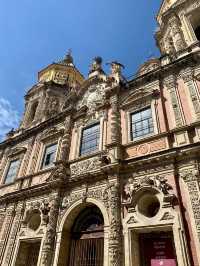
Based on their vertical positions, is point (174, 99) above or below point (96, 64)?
below

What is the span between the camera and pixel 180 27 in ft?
44.3

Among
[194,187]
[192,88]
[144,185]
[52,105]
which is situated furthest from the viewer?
[52,105]

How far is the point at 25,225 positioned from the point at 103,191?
4.44 metres

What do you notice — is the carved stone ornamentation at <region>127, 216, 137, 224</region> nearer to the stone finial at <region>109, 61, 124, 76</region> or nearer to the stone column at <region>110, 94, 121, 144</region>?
the stone column at <region>110, 94, 121, 144</region>

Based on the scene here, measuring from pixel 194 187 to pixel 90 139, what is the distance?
582cm

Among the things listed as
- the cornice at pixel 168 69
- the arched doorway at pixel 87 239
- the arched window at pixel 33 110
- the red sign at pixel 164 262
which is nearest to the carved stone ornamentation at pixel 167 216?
the red sign at pixel 164 262

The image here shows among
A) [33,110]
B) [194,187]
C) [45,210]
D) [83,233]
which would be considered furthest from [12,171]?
[194,187]

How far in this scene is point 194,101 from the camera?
921 cm

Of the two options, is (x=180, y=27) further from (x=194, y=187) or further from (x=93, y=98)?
(x=194, y=187)

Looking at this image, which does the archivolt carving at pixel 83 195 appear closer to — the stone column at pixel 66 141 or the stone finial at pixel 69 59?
the stone column at pixel 66 141

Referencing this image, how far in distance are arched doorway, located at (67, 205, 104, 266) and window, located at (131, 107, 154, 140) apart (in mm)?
3586

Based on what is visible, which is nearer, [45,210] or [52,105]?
[45,210]

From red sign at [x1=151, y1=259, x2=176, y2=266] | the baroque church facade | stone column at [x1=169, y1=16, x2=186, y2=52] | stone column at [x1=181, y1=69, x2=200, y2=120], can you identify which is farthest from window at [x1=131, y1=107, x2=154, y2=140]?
red sign at [x1=151, y1=259, x2=176, y2=266]

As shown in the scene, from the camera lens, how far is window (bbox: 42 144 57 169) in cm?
1312
